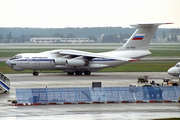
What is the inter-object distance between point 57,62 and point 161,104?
27701 mm

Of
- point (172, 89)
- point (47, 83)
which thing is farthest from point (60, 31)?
point (172, 89)

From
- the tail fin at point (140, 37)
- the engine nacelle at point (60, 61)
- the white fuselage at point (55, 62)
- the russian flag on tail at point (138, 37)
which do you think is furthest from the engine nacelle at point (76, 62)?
the russian flag on tail at point (138, 37)

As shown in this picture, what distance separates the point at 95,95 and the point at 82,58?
25951 millimetres

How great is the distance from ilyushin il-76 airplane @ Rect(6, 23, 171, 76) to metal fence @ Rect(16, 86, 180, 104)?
22148 millimetres

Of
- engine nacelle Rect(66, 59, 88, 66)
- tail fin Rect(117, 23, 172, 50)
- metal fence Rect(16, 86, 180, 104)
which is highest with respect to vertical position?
tail fin Rect(117, 23, 172, 50)

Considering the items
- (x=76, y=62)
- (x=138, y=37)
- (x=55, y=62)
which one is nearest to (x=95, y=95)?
(x=76, y=62)

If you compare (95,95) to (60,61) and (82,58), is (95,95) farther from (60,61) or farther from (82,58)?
(82,58)

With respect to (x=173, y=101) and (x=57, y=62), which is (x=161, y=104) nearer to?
(x=173, y=101)

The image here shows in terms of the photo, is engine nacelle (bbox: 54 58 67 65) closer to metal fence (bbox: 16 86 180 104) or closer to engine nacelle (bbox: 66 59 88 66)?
engine nacelle (bbox: 66 59 88 66)

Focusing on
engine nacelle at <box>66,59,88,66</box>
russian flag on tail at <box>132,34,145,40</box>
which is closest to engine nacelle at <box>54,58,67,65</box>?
engine nacelle at <box>66,59,88,66</box>

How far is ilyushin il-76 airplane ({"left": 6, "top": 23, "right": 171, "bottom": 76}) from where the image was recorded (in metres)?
58.8

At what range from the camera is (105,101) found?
3378 centimetres

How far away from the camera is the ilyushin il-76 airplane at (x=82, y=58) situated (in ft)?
193

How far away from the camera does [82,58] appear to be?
60.0 meters
